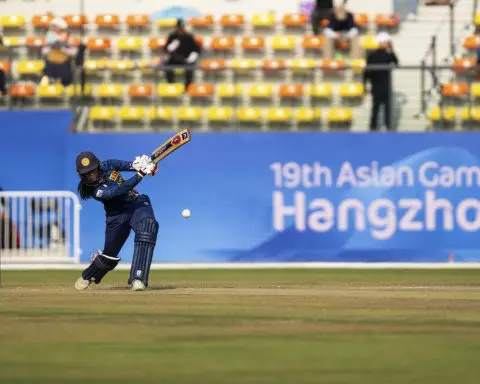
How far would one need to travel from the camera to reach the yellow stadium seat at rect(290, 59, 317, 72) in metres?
25.8

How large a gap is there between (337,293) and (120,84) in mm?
11754

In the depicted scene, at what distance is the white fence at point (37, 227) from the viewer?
81.5 feet

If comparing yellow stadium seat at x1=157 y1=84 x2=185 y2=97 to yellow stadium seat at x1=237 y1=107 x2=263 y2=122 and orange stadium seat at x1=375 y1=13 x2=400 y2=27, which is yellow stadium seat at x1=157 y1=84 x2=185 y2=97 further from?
orange stadium seat at x1=375 y1=13 x2=400 y2=27

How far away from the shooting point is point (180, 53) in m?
27.1

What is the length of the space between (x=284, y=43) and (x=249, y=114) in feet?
10.4

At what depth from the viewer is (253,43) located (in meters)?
28.7

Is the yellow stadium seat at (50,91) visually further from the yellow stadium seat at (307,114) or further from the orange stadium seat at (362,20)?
the orange stadium seat at (362,20)

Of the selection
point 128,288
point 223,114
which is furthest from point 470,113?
point 128,288

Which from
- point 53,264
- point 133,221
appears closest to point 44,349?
point 133,221

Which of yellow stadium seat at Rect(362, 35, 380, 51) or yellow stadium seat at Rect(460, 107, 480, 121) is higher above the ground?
yellow stadium seat at Rect(362, 35, 380, 51)

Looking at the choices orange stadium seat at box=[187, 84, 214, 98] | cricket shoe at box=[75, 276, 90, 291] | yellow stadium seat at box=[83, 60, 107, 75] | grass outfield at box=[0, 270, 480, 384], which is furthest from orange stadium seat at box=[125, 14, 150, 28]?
Answer: cricket shoe at box=[75, 276, 90, 291]

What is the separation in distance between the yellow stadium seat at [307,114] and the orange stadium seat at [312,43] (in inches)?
106

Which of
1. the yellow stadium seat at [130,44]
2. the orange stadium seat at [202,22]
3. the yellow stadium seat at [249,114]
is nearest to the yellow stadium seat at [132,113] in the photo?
the yellow stadium seat at [249,114]

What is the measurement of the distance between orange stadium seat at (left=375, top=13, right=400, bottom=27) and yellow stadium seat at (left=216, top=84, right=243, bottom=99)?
184 inches
